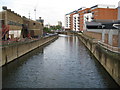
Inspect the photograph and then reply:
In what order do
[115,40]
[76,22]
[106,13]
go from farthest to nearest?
1. [76,22]
2. [106,13]
3. [115,40]

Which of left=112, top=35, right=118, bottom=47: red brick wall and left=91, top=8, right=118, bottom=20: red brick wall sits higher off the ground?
left=91, top=8, right=118, bottom=20: red brick wall

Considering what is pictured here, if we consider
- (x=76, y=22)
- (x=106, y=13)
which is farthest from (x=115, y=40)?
(x=76, y=22)

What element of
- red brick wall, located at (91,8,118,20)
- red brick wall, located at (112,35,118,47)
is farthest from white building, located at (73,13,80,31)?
red brick wall, located at (112,35,118,47)

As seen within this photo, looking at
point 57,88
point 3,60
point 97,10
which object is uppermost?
point 97,10

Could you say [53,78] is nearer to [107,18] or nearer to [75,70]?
[75,70]

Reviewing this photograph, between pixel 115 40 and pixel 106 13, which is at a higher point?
pixel 106 13

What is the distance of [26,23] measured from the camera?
57.8 m

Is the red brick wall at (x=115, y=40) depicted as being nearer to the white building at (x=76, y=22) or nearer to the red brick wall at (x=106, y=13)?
the red brick wall at (x=106, y=13)

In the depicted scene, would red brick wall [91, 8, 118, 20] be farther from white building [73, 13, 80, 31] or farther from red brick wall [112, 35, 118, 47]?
red brick wall [112, 35, 118, 47]

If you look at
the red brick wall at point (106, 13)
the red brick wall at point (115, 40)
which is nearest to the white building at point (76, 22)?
the red brick wall at point (106, 13)

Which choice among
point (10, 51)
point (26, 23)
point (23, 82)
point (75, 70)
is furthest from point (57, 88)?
point (26, 23)

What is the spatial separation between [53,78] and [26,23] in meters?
Result: 42.6

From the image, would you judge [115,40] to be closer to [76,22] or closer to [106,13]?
[106,13]

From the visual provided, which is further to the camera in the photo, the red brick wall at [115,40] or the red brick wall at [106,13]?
the red brick wall at [106,13]
